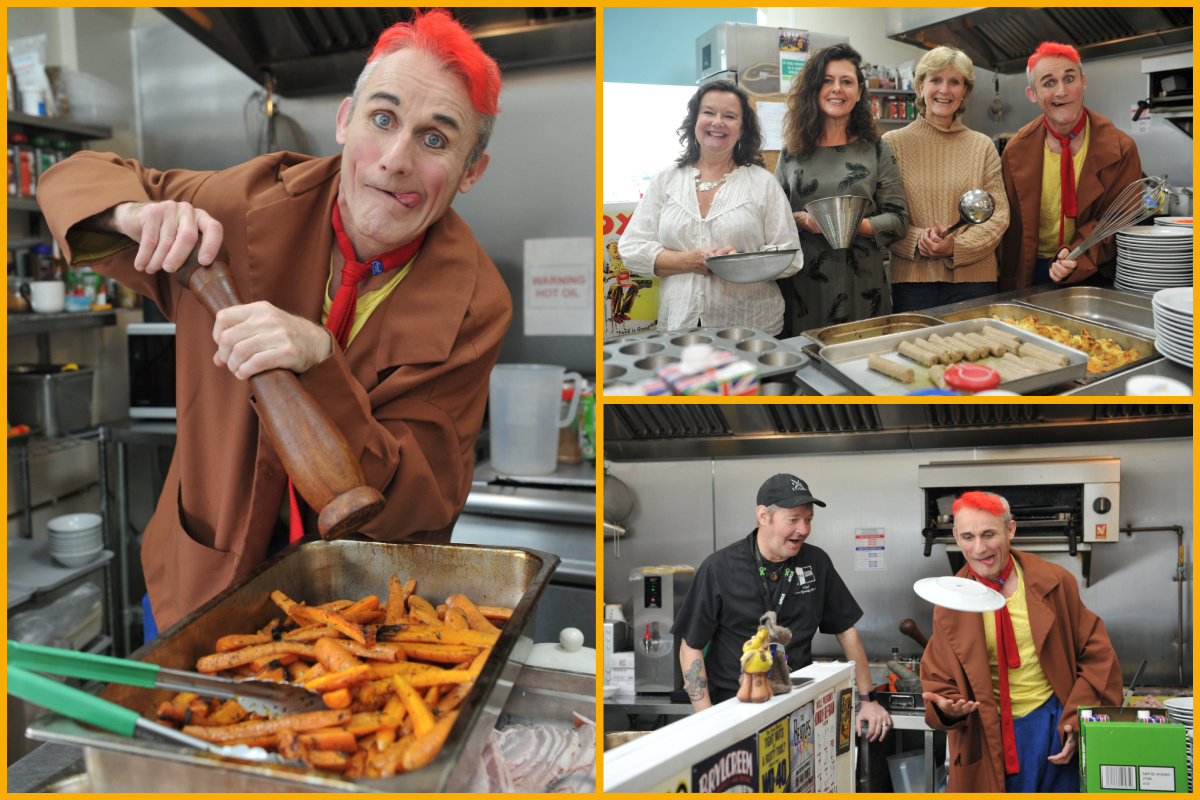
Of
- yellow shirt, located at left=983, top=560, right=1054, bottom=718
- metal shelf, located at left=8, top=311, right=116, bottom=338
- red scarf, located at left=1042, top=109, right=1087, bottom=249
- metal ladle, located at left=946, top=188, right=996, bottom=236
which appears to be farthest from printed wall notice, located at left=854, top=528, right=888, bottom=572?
metal shelf, located at left=8, top=311, right=116, bottom=338

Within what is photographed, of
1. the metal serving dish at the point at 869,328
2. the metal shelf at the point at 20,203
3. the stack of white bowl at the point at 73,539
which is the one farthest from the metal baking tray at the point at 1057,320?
the metal shelf at the point at 20,203

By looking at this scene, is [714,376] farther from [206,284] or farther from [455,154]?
[206,284]

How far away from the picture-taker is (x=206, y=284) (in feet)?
3.76

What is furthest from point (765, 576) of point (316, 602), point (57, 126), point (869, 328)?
point (57, 126)

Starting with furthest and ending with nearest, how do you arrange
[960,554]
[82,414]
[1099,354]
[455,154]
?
[82,414]
[960,554]
[1099,354]
[455,154]

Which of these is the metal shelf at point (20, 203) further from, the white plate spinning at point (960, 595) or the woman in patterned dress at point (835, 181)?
the white plate spinning at point (960, 595)

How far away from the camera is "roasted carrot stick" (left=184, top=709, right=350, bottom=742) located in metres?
0.80

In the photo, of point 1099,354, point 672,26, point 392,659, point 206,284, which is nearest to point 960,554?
point 1099,354

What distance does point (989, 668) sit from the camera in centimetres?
196

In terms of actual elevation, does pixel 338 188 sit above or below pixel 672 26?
below

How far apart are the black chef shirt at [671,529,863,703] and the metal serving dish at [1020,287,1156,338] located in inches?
36.0

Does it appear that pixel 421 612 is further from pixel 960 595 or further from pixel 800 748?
pixel 960 595

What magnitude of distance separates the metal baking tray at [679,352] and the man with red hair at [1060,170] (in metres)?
1.34

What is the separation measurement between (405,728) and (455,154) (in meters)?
1.03
